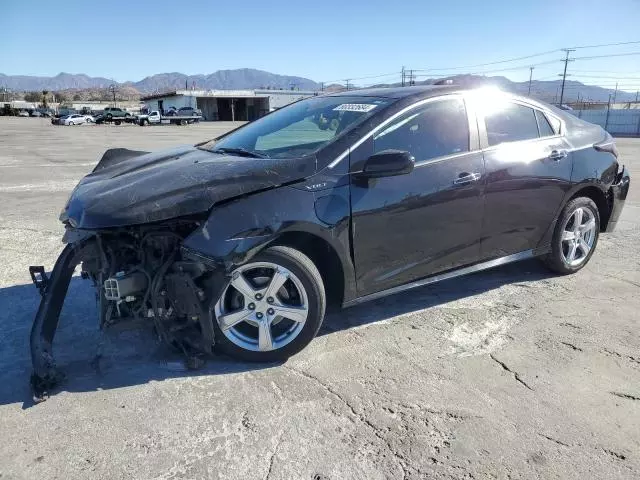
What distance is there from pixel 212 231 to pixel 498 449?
1.89m

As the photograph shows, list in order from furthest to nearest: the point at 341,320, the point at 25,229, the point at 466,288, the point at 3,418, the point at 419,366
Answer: the point at 25,229, the point at 466,288, the point at 341,320, the point at 419,366, the point at 3,418

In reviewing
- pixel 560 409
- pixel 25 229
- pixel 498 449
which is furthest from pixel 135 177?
pixel 25 229

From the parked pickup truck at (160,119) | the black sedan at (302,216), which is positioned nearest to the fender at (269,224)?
the black sedan at (302,216)

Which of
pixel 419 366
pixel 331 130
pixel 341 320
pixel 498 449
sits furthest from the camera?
pixel 341 320

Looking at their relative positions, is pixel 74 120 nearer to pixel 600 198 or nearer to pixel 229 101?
pixel 229 101

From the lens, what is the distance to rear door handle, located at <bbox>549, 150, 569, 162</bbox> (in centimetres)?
444

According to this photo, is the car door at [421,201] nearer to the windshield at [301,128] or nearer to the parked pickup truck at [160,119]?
the windshield at [301,128]

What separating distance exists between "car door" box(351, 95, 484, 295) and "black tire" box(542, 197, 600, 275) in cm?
107

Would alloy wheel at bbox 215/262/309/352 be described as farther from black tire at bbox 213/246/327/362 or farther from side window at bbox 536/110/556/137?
side window at bbox 536/110/556/137

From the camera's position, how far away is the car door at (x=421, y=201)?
344 centimetres

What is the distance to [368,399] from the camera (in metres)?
2.92

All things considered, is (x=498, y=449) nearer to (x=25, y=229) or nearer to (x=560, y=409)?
(x=560, y=409)

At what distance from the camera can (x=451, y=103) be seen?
4004 millimetres

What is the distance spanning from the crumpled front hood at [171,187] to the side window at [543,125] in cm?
242
